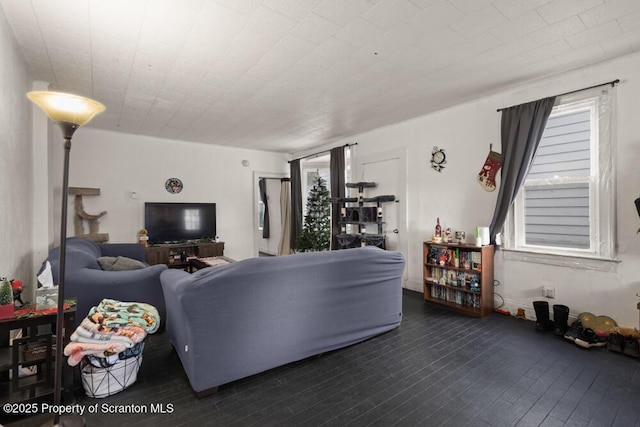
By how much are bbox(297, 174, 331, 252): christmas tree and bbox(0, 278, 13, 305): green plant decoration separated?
4.44 meters

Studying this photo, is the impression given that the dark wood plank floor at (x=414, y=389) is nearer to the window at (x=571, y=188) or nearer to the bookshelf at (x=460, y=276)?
the bookshelf at (x=460, y=276)

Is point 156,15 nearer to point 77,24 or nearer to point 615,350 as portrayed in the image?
point 77,24

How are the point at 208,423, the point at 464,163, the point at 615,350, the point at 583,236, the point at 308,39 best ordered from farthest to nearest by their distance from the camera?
the point at 464,163, the point at 583,236, the point at 615,350, the point at 308,39, the point at 208,423

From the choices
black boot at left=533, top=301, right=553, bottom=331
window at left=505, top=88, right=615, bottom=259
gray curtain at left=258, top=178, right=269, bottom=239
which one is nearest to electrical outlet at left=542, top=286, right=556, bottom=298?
black boot at left=533, top=301, right=553, bottom=331

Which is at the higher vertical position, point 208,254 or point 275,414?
point 208,254

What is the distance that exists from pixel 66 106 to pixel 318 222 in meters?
4.76

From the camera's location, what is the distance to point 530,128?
329cm

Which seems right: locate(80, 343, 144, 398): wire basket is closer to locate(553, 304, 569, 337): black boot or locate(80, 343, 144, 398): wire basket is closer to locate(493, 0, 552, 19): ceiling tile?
locate(493, 0, 552, 19): ceiling tile

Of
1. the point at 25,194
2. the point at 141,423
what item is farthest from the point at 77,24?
the point at 141,423

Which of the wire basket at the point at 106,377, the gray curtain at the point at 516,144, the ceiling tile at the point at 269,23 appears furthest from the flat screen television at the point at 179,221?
the gray curtain at the point at 516,144

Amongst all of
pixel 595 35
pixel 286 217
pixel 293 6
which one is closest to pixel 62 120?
pixel 293 6

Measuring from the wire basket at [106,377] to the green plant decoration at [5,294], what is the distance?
59cm

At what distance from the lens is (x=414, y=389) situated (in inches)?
81.8

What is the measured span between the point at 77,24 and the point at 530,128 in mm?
4339
